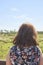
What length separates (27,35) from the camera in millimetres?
2996

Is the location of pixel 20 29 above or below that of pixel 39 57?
above

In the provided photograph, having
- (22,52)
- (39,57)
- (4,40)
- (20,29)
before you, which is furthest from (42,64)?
(4,40)

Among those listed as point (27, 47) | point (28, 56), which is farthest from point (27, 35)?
point (28, 56)

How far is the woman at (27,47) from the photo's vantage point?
9.80 feet

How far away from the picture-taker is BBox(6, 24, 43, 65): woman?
299 centimetres

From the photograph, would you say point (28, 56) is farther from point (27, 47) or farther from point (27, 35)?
point (27, 35)

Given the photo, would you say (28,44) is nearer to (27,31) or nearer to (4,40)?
(27,31)

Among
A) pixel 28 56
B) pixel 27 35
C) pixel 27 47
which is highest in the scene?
pixel 27 35

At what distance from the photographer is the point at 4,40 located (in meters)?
17.1

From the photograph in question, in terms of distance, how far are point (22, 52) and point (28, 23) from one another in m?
0.37

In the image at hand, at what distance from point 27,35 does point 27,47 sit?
0.15m

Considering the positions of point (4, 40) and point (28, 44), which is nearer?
point (28, 44)

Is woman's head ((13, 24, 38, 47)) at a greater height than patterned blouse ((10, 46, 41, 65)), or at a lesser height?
greater

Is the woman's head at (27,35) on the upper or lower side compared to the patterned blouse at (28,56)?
upper
